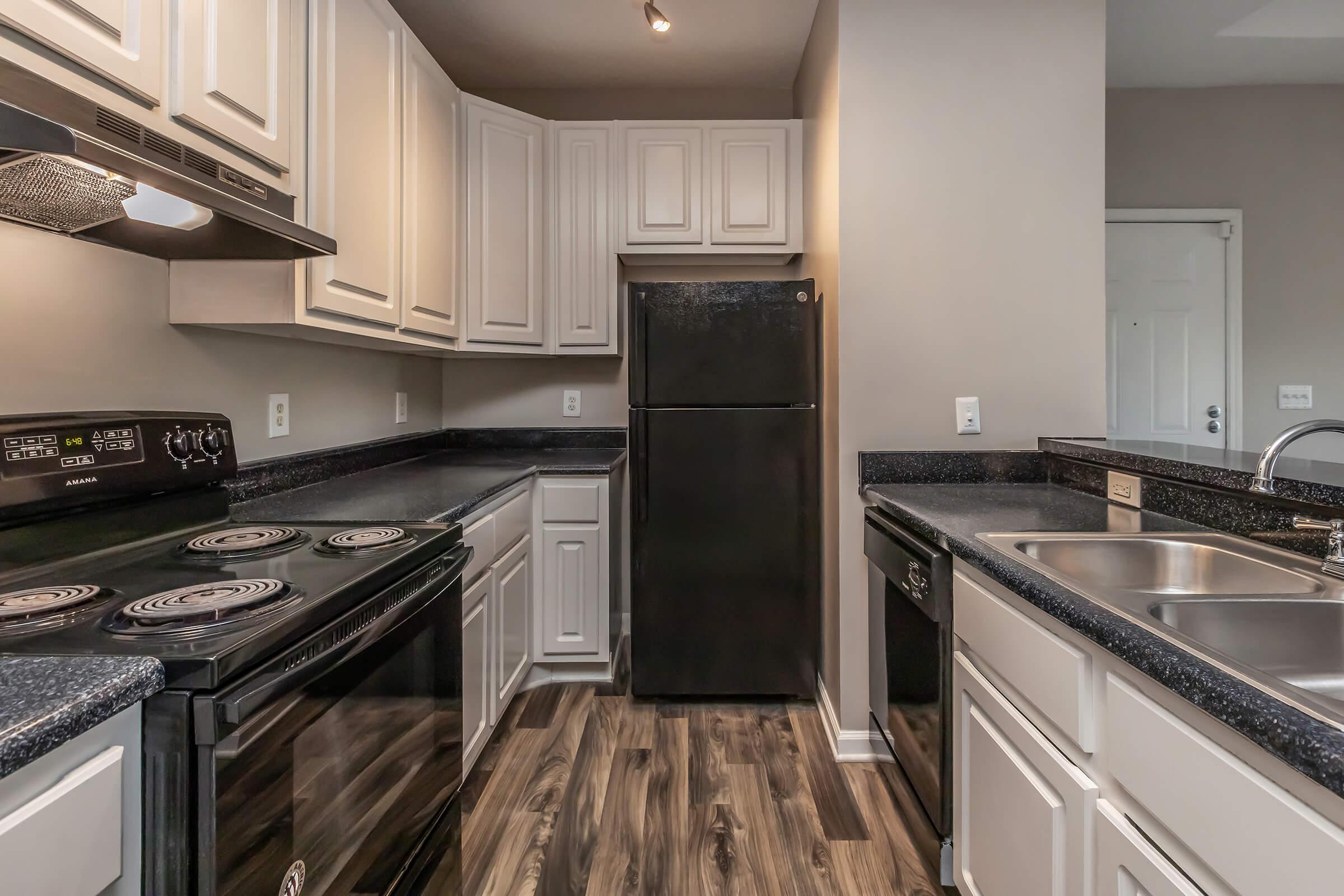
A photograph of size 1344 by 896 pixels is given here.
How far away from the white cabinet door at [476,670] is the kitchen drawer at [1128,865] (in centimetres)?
134

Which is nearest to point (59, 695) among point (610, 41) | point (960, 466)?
point (960, 466)

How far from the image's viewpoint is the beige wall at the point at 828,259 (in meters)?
2.13

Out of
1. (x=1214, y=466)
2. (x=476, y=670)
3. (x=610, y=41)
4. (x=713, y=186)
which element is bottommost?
(x=476, y=670)

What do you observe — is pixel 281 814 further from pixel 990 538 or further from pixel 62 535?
pixel 990 538

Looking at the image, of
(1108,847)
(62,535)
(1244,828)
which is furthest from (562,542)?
(1244,828)

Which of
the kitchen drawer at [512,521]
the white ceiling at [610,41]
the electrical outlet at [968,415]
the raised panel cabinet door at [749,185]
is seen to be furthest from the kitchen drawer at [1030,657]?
the white ceiling at [610,41]

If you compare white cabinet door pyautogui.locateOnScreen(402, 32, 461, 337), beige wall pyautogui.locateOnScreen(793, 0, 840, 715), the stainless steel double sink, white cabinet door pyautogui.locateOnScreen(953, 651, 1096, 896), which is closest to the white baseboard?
beige wall pyautogui.locateOnScreen(793, 0, 840, 715)

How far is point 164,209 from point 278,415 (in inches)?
33.3

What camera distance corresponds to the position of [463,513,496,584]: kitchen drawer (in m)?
1.73

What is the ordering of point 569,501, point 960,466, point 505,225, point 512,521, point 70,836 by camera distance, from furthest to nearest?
point 505,225
point 569,501
point 512,521
point 960,466
point 70,836

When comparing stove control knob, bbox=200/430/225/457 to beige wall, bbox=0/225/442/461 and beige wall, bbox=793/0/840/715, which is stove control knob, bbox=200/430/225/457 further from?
beige wall, bbox=793/0/840/715

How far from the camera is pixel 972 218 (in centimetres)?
207

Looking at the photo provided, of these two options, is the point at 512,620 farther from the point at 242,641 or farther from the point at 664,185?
the point at 664,185

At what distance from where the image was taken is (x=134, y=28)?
105 cm
